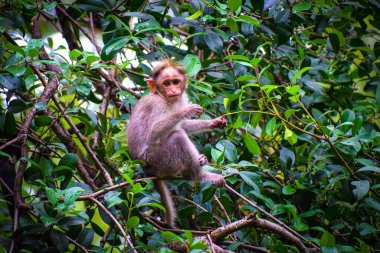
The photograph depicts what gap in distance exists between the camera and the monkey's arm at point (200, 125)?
616 cm

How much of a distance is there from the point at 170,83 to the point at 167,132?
63 cm

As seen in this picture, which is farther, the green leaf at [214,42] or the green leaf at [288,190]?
the green leaf at [214,42]

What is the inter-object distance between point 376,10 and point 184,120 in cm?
331

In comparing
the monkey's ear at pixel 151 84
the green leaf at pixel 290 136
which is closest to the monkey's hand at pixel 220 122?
the green leaf at pixel 290 136

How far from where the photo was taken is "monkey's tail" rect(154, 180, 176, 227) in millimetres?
6430

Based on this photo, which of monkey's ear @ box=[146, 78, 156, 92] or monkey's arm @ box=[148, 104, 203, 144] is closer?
monkey's arm @ box=[148, 104, 203, 144]

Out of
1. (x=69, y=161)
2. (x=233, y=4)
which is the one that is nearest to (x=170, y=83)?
(x=233, y=4)

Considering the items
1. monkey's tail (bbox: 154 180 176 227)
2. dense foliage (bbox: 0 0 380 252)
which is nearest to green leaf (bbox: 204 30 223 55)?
dense foliage (bbox: 0 0 380 252)

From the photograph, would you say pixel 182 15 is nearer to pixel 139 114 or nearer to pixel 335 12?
pixel 139 114

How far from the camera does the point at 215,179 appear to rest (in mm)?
6211

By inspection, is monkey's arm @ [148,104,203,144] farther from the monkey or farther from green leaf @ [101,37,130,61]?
green leaf @ [101,37,130,61]

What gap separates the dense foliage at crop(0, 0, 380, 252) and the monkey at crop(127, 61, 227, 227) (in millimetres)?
170

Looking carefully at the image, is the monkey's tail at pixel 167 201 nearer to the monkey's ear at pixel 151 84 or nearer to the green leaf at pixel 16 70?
the monkey's ear at pixel 151 84

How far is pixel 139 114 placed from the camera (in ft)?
22.1
